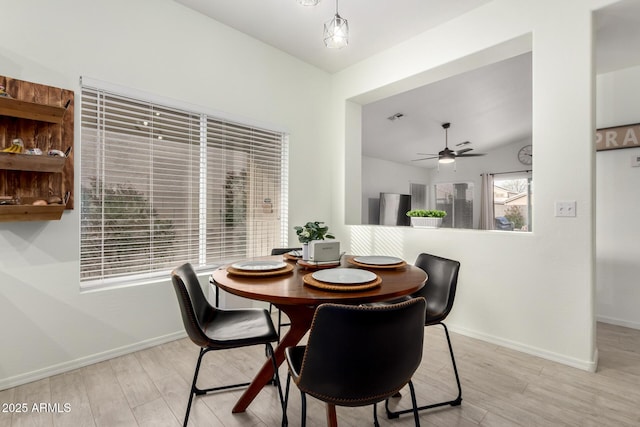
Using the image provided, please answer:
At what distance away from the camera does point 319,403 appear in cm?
174

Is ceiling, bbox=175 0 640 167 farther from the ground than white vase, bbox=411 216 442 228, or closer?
farther from the ground

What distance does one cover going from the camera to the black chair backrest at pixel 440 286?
1809 millimetres

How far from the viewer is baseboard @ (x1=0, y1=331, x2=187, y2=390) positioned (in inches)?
74.0

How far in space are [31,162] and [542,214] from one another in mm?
3373

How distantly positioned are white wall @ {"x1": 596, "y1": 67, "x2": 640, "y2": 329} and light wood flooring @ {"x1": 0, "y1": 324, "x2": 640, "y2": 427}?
2.77ft

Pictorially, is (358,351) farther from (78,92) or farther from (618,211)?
(618,211)

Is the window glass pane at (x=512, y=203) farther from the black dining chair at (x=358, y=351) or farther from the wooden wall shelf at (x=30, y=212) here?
the wooden wall shelf at (x=30, y=212)

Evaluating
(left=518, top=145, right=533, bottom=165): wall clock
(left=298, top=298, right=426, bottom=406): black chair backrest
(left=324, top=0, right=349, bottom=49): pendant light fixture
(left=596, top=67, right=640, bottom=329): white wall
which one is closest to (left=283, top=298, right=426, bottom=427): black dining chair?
(left=298, top=298, right=426, bottom=406): black chair backrest

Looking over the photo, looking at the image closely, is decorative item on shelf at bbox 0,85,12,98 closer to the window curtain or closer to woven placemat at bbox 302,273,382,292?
woven placemat at bbox 302,273,382,292

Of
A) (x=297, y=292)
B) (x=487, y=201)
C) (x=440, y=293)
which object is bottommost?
(x=440, y=293)

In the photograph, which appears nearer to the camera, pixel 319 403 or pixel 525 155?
pixel 319 403

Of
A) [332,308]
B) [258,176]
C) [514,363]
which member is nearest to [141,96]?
[258,176]

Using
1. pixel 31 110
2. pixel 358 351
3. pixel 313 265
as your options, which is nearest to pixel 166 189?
pixel 31 110

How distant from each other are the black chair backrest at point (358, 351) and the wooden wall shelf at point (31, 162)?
1.92m
